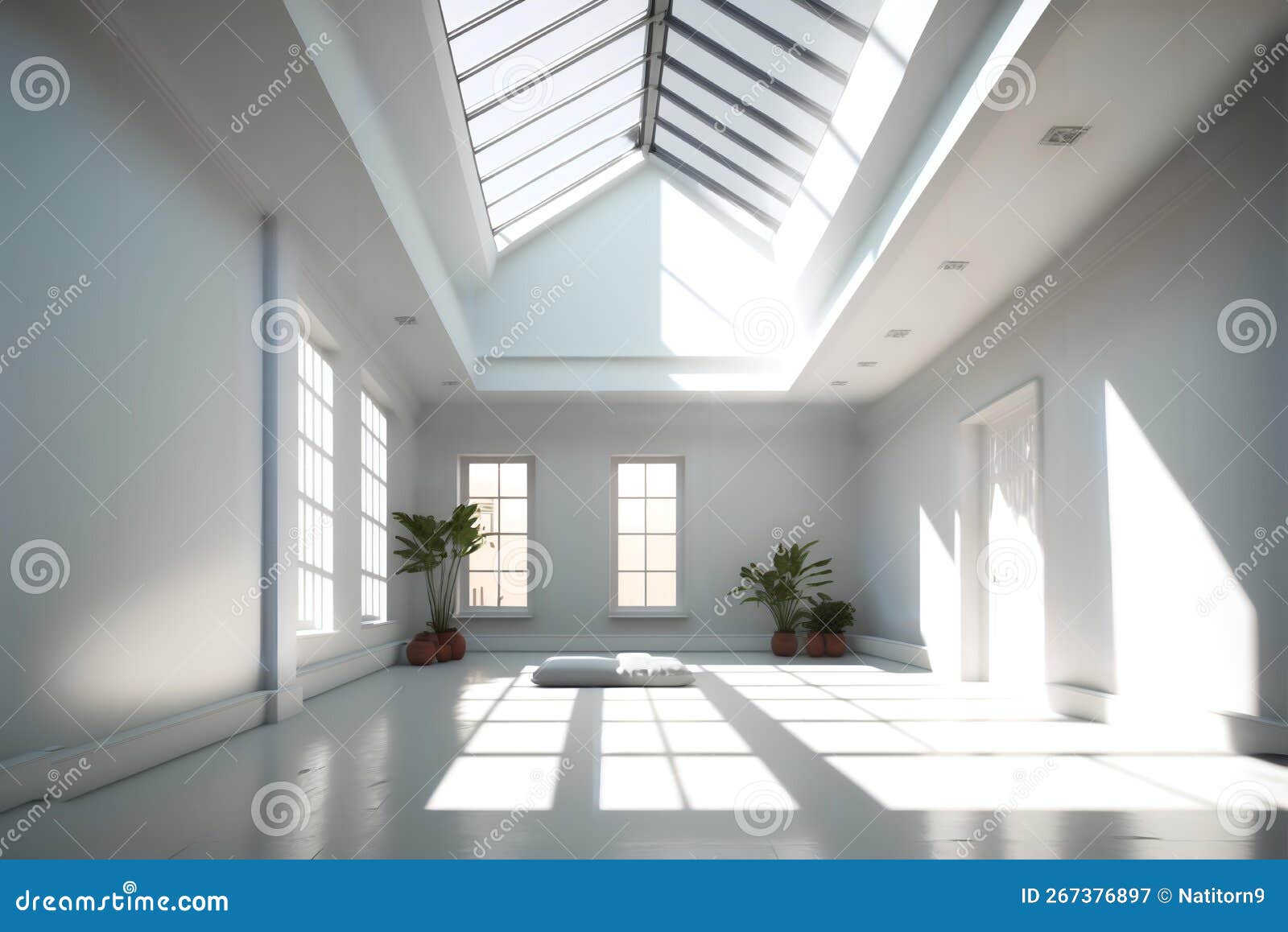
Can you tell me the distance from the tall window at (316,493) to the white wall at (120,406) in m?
1.49

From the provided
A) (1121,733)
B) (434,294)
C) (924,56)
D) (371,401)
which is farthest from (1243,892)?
(371,401)

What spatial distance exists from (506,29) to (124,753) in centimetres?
543

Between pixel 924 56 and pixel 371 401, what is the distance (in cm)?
696

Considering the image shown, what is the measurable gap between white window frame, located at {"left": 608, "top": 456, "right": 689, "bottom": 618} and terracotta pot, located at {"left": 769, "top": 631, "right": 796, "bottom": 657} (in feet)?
4.40

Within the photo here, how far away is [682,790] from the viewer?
163 inches

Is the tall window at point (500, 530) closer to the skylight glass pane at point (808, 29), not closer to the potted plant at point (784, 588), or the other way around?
the potted plant at point (784, 588)

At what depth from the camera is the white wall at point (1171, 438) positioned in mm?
4789

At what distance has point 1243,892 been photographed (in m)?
2.67

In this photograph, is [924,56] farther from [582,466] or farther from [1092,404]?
[582,466]
